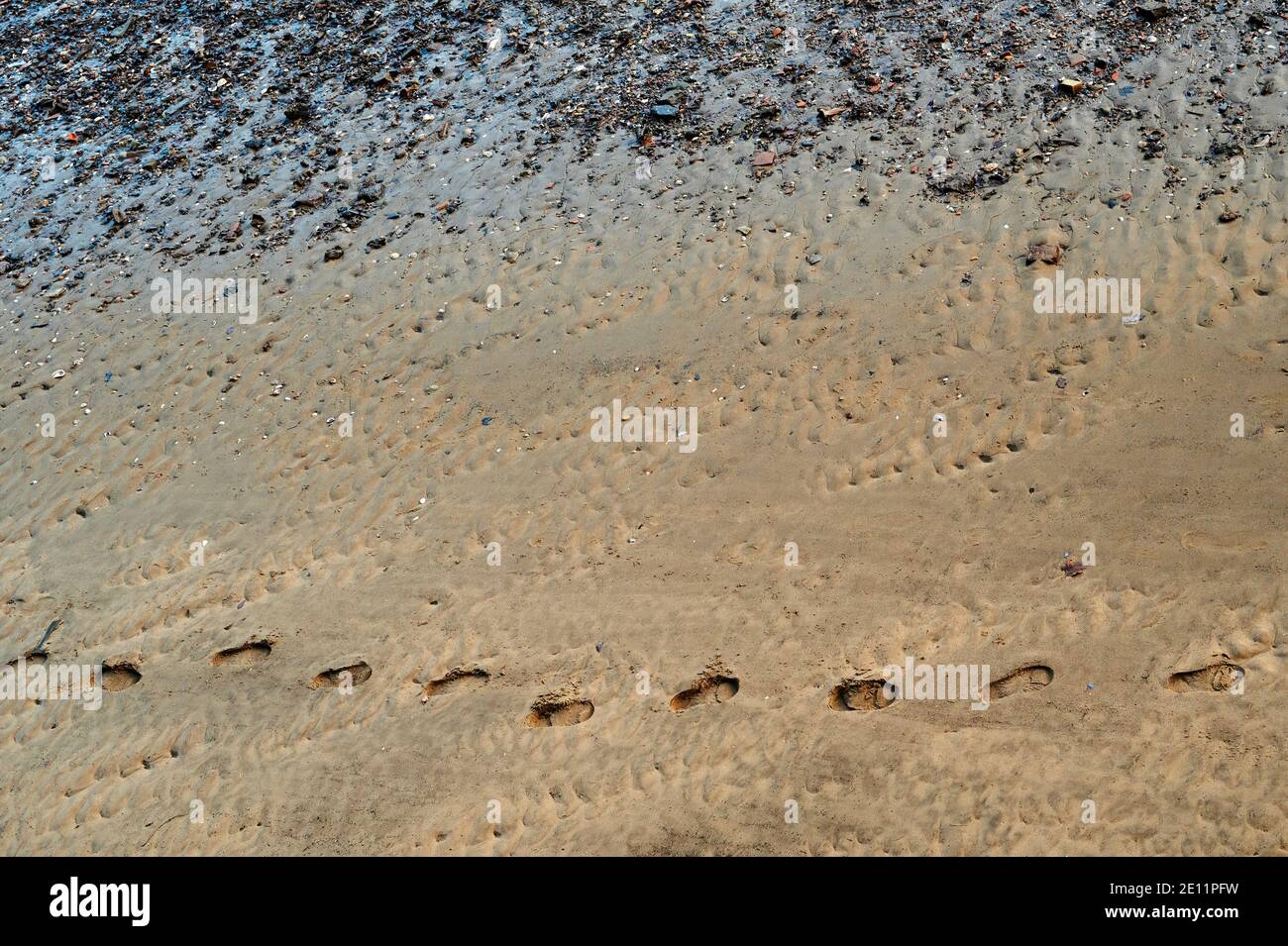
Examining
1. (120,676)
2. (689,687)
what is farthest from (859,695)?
(120,676)

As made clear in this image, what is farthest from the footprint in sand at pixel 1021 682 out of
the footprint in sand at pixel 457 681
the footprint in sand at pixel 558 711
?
the footprint in sand at pixel 457 681

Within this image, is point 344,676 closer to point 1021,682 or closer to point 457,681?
point 457,681

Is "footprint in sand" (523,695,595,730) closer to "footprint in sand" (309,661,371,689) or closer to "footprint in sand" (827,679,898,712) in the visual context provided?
"footprint in sand" (309,661,371,689)

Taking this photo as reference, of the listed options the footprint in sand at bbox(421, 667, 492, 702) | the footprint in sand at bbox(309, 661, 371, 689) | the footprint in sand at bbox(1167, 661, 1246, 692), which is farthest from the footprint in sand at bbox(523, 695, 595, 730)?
the footprint in sand at bbox(1167, 661, 1246, 692)

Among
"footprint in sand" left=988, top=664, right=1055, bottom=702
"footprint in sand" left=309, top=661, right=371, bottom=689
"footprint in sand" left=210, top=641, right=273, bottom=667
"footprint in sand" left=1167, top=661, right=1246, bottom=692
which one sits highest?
"footprint in sand" left=1167, top=661, right=1246, bottom=692

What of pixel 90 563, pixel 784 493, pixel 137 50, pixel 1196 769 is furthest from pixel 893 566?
pixel 137 50

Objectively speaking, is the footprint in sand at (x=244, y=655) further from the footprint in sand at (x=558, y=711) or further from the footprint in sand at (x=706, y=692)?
the footprint in sand at (x=706, y=692)
